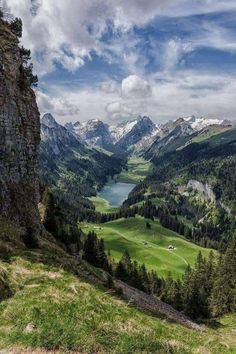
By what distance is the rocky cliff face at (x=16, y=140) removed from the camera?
2124 inches

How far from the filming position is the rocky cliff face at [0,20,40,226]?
53.9m

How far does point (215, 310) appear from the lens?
97.8 meters

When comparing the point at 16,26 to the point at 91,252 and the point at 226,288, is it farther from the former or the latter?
the point at 91,252

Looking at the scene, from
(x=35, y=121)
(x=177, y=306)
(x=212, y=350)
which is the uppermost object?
(x=35, y=121)

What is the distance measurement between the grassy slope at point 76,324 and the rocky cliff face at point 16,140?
22805 mm

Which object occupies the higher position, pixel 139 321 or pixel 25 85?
pixel 25 85

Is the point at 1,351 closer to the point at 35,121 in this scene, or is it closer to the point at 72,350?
the point at 72,350

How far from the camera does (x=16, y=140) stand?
57.0 m

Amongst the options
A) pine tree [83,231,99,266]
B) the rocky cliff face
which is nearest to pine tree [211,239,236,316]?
pine tree [83,231,99,266]

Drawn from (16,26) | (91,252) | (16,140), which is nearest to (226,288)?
(91,252)

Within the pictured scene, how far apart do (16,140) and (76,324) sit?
3692 centimetres

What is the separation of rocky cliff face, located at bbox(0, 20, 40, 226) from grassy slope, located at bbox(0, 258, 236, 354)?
2280 cm

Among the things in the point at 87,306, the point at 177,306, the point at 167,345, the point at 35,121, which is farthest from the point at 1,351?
the point at 177,306

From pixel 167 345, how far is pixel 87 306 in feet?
18.7
